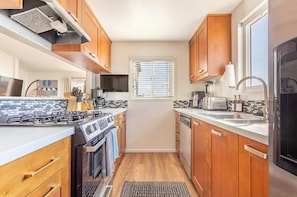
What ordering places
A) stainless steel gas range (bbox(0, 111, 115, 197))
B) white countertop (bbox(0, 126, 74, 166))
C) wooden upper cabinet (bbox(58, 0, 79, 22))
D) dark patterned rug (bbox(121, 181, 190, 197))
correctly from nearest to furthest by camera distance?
white countertop (bbox(0, 126, 74, 166)) < stainless steel gas range (bbox(0, 111, 115, 197)) < wooden upper cabinet (bbox(58, 0, 79, 22)) < dark patterned rug (bbox(121, 181, 190, 197))

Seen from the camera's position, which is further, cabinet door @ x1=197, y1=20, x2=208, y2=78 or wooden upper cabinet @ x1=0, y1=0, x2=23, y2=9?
cabinet door @ x1=197, y1=20, x2=208, y2=78

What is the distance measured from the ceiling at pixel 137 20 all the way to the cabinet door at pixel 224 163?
1.73m

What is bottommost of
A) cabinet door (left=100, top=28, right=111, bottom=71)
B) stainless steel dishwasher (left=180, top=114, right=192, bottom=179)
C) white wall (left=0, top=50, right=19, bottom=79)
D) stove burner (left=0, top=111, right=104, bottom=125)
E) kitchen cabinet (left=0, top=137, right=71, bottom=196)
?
stainless steel dishwasher (left=180, top=114, right=192, bottom=179)

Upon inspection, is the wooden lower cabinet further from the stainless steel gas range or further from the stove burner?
the stove burner

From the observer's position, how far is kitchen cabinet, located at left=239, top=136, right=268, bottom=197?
110cm

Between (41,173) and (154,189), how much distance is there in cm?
203

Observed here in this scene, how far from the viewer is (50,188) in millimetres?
1037

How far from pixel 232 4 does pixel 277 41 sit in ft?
7.70

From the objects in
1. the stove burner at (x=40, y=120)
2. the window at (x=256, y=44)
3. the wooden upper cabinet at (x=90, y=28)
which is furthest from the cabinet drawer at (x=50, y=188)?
the window at (x=256, y=44)

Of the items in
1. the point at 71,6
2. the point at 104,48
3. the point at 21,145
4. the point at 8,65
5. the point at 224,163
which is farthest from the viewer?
the point at 104,48

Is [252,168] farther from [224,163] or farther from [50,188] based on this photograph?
[50,188]

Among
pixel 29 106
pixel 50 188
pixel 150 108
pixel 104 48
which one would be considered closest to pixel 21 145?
pixel 50 188

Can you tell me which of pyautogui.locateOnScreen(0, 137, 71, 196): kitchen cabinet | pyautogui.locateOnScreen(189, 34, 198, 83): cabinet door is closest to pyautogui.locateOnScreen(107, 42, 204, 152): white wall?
pyautogui.locateOnScreen(189, 34, 198, 83): cabinet door

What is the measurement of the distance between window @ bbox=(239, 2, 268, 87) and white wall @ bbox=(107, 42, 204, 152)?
1.78 m
